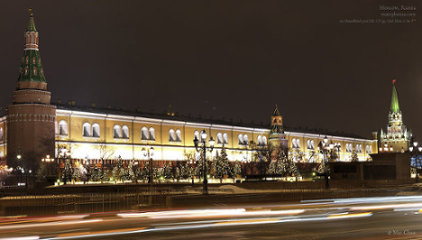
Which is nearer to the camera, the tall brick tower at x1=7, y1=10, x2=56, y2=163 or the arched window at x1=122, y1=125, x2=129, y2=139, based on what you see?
the tall brick tower at x1=7, y1=10, x2=56, y2=163

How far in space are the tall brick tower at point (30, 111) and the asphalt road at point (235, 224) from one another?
184ft

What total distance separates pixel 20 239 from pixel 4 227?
2211mm

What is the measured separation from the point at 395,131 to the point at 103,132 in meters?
103

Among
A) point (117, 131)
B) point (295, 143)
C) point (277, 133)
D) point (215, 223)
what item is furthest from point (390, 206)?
point (295, 143)

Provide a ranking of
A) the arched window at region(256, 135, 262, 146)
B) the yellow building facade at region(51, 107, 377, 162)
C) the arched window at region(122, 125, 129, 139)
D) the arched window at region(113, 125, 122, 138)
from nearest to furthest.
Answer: the yellow building facade at region(51, 107, 377, 162), the arched window at region(113, 125, 122, 138), the arched window at region(122, 125, 129, 139), the arched window at region(256, 135, 262, 146)

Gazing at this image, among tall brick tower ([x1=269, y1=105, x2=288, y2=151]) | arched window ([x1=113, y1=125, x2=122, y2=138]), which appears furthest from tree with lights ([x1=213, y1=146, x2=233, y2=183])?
tall brick tower ([x1=269, y1=105, x2=288, y2=151])

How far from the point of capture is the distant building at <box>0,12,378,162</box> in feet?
244

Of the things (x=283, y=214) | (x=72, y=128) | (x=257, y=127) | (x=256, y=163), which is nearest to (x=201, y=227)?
(x=283, y=214)

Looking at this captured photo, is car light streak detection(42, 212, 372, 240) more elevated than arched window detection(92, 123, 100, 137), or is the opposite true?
arched window detection(92, 123, 100, 137)

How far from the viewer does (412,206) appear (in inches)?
967

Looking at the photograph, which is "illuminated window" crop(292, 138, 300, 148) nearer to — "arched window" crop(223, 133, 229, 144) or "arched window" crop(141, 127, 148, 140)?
"arched window" crop(223, 133, 229, 144)

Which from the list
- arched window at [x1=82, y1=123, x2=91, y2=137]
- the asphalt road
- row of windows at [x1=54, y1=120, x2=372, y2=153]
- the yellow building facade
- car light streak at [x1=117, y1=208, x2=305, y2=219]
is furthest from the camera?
arched window at [x1=82, y1=123, x2=91, y2=137]

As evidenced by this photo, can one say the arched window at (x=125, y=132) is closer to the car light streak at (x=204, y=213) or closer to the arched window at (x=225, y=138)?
the arched window at (x=225, y=138)

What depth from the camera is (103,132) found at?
89062mm
